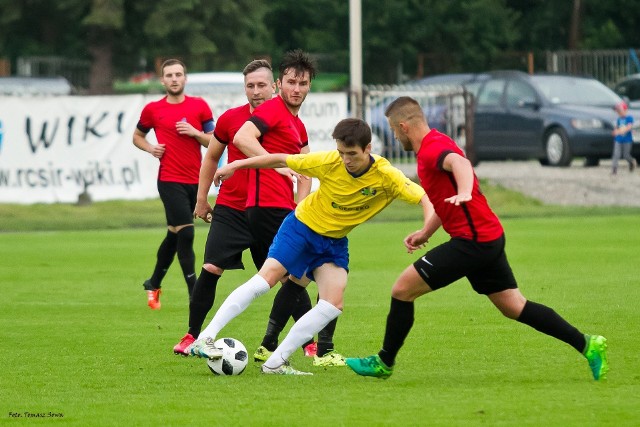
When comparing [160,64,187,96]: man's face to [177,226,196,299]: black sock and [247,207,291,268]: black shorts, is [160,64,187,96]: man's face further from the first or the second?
[247,207,291,268]: black shorts

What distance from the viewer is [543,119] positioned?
1099 inches

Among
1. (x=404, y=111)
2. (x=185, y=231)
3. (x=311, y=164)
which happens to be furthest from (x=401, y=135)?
(x=185, y=231)

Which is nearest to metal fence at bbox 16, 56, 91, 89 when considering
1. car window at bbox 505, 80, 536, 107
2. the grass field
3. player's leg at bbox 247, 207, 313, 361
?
car window at bbox 505, 80, 536, 107

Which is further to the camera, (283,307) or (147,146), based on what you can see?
(147,146)

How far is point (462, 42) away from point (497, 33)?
1.46 m

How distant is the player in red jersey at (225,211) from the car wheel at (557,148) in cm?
1842

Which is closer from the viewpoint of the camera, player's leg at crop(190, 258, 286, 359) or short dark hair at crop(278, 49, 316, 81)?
player's leg at crop(190, 258, 286, 359)

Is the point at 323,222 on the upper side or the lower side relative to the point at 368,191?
lower

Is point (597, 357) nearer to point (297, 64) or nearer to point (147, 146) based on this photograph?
point (297, 64)

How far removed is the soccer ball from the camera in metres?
8.48

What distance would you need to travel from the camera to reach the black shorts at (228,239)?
A: 9727 mm

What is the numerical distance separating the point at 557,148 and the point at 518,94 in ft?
5.59

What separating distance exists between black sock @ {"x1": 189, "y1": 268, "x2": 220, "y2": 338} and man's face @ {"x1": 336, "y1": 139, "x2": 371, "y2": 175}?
1849mm

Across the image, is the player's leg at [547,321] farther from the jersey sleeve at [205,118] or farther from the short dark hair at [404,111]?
the jersey sleeve at [205,118]
